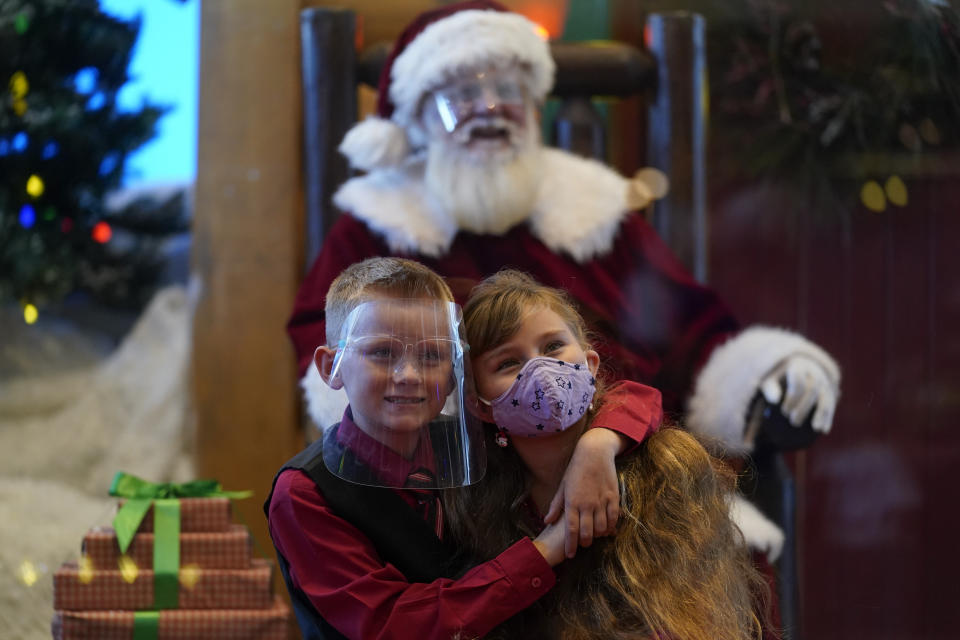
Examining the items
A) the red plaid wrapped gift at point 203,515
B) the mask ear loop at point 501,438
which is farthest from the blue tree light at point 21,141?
the mask ear loop at point 501,438

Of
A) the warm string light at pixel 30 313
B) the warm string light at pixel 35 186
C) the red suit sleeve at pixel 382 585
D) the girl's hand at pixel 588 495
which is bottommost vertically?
the red suit sleeve at pixel 382 585

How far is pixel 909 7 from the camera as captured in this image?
118cm

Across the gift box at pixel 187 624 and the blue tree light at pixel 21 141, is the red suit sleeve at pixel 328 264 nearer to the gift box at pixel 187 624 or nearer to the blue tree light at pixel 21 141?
the gift box at pixel 187 624

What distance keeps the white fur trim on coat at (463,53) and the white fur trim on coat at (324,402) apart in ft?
1.59

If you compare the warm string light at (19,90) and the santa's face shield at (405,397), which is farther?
the warm string light at (19,90)

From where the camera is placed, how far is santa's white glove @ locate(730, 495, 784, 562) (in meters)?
1.12

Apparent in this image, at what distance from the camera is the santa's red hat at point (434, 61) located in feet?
4.40

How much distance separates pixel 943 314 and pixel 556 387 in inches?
28.2

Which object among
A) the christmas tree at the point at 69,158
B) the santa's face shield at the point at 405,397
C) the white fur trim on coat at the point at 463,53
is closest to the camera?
the santa's face shield at the point at 405,397

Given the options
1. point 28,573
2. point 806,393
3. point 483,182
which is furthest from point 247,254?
point 806,393

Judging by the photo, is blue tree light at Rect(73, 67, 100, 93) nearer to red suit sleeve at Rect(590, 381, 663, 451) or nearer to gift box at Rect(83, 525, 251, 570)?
gift box at Rect(83, 525, 251, 570)

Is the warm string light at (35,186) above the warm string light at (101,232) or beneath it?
above

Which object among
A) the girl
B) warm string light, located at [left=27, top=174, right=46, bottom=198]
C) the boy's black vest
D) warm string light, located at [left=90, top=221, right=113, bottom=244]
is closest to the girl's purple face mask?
the girl

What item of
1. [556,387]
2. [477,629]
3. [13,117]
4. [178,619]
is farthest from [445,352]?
[13,117]
